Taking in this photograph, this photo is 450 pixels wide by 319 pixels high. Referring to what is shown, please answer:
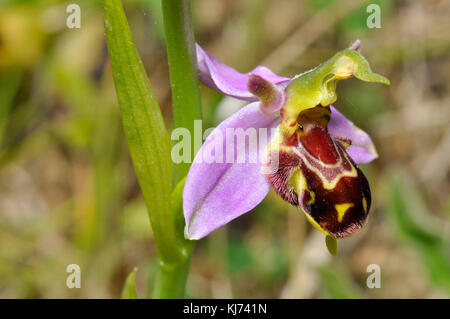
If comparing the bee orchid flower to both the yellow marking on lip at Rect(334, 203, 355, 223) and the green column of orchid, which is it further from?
the green column of orchid

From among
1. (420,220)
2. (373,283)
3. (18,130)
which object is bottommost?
(373,283)

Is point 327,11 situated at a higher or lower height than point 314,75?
higher

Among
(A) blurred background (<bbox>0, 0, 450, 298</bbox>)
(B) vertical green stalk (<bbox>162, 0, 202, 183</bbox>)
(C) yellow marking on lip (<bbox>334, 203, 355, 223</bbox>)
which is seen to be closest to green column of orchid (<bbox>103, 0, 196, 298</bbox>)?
(B) vertical green stalk (<bbox>162, 0, 202, 183</bbox>)

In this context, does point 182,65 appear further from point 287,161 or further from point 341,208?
point 341,208

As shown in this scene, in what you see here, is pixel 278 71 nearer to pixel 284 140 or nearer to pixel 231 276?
pixel 231 276

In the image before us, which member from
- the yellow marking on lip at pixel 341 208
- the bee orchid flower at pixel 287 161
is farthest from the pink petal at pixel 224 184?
the yellow marking on lip at pixel 341 208

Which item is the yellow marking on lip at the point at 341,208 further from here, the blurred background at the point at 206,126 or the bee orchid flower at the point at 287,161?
the blurred background at the point at 206,126

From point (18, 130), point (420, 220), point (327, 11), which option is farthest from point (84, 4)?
Answer: point (420, 220)
